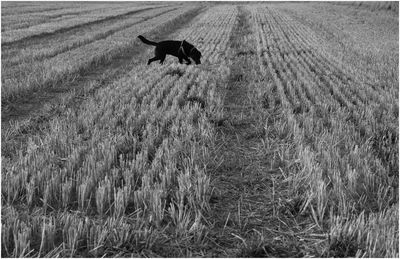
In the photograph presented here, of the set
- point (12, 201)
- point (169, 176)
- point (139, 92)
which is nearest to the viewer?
point (12, 201)

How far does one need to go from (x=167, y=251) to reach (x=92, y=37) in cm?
1796

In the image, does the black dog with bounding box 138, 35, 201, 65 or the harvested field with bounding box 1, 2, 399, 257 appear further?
the black dog with bounding box 138, 35, 201, 65

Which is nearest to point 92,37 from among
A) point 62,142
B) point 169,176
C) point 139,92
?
point 139,92

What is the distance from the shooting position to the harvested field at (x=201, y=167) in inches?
117

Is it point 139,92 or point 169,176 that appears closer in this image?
point 169,176

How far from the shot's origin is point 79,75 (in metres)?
10.9

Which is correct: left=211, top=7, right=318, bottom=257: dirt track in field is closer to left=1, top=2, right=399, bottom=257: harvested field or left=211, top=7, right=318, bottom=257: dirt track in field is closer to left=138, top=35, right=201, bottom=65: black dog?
left=1, top=2, right=399, bottom=257: harvested field

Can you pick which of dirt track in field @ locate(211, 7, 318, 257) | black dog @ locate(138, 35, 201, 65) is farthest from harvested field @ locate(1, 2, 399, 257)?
black dog @ locate(138, 35, 201, 65)

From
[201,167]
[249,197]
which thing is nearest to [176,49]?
[201,167]

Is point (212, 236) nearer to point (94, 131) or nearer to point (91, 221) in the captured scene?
point (91, 221)

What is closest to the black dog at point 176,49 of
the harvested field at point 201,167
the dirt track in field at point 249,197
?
the harvested field at point 201,167

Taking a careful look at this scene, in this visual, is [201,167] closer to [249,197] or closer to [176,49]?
[249,197]

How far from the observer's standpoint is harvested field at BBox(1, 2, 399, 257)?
2.98 m

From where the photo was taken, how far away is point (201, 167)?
446cm
